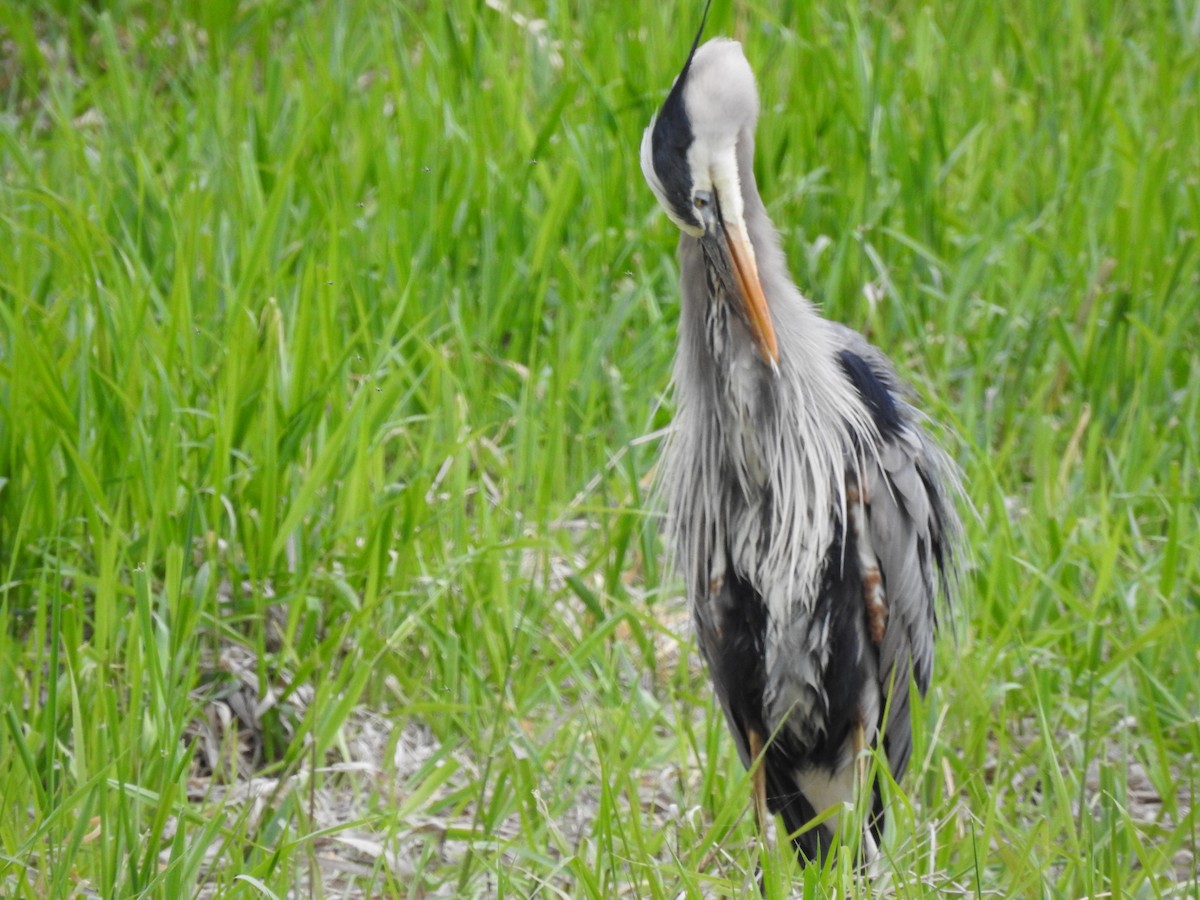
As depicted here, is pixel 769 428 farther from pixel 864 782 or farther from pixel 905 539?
pixel 864 782

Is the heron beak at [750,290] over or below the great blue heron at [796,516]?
over

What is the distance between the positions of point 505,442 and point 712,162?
161cm

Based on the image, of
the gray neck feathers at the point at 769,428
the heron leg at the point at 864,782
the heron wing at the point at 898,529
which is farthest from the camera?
the heron wing at the point at 898,529

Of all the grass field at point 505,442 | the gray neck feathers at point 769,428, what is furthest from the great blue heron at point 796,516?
the grass field at point 505,442

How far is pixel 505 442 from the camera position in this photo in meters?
3.64

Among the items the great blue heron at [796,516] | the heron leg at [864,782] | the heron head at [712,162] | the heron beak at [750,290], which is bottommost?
the heron leg at [864,782]

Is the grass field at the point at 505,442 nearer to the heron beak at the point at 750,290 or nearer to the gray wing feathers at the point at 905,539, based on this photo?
the gray wing feathers at the point at 905,539

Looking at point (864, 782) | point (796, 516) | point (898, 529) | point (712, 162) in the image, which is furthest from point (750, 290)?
point (864, 782)

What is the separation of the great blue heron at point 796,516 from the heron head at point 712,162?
0.08 feet

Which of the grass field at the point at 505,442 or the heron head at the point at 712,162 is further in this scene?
the grass field at the point at 505,442

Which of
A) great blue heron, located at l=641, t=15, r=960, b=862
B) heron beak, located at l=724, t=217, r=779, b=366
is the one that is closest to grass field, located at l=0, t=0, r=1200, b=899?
great blue heron, located at l=641, t=15, r=960, b=862

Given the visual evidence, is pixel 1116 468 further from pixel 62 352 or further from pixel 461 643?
pixel 62 352

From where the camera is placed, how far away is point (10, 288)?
9.14 ft

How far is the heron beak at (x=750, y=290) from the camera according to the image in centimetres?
218
